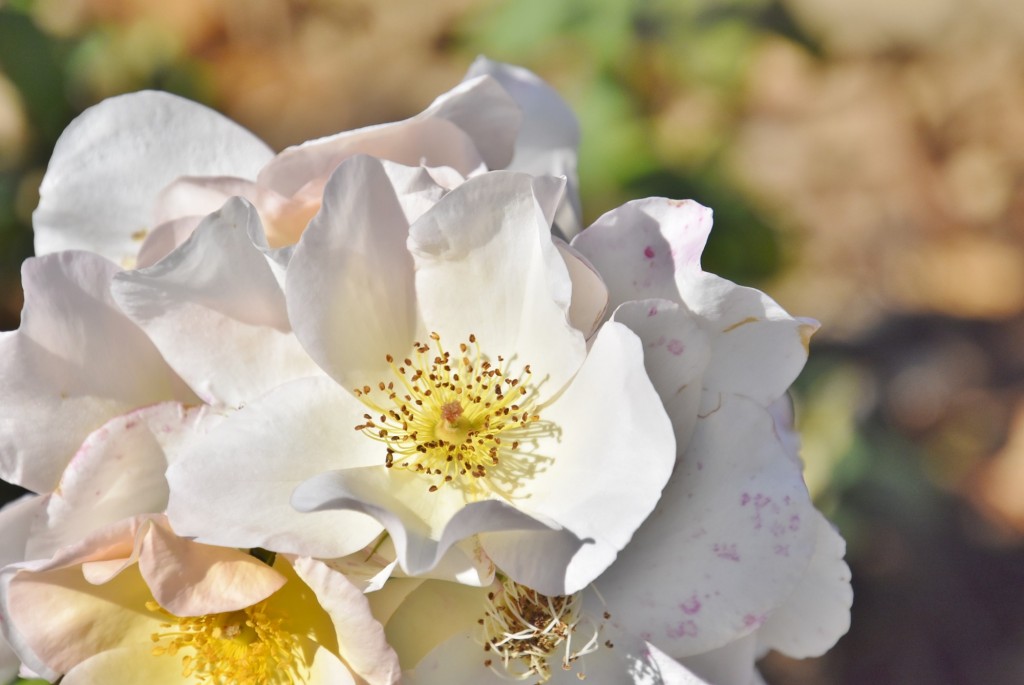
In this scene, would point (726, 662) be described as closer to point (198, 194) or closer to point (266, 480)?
point (266, 480)

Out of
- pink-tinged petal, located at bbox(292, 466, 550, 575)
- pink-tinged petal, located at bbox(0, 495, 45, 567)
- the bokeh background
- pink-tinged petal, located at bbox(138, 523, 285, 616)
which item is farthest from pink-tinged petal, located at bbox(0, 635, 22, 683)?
the bokeh background

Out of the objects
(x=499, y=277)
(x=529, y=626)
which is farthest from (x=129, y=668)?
(x=499, y=277)

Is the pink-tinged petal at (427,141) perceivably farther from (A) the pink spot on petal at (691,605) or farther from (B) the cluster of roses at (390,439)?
(A) the pink spot on petal at (691,605)

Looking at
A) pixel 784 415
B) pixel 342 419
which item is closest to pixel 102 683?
pixel 342 419

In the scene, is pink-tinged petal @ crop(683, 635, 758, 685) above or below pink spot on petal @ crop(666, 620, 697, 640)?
below

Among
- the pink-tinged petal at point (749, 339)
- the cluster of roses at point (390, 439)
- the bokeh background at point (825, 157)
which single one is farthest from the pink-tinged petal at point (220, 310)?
the bokeh background at point (825, 157)

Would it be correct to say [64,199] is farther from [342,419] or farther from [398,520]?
[398,520]

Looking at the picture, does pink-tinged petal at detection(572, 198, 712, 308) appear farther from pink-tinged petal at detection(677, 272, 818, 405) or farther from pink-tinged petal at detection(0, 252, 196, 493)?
pink-tinged petal at detection(0, 252, 196, 493)
